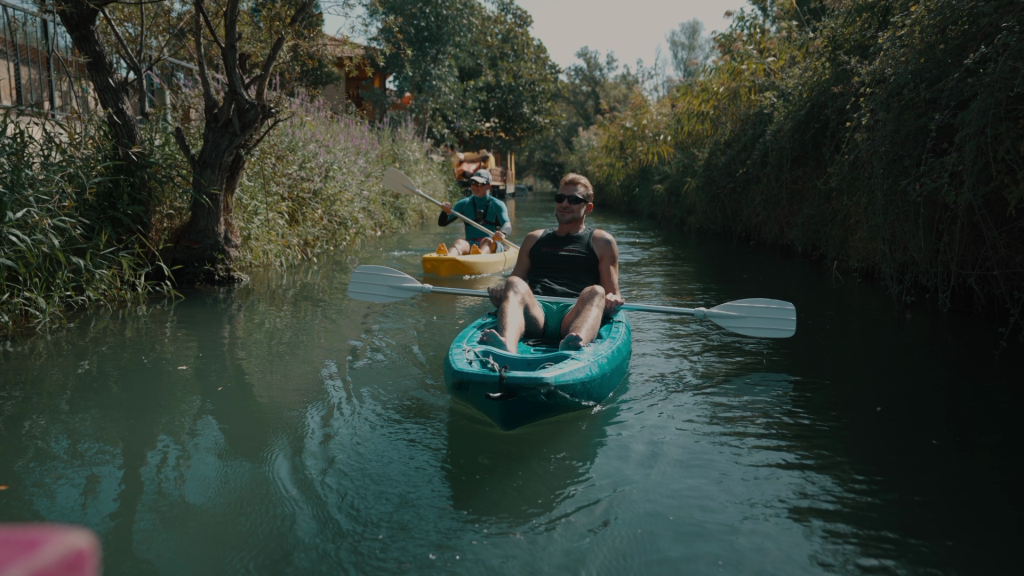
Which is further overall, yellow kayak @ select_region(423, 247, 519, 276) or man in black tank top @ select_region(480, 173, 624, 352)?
yellow kayak @ select_region(423, 247, 519, 276)

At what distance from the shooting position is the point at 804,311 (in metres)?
6.70

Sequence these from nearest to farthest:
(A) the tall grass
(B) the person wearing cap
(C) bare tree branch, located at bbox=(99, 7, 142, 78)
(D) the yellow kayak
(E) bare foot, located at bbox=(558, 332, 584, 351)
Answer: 1. (E) bare foot, located at bbox=(558, 332, 584, 351)
2. (C) bare tree branch, located at bbox=(99, 7, 142, 78)
3. (D) the yellow kayak
4. (A) the tall grass
5. (B) the person wearing cap

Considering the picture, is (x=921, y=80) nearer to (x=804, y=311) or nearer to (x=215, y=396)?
(x=804, y=311)

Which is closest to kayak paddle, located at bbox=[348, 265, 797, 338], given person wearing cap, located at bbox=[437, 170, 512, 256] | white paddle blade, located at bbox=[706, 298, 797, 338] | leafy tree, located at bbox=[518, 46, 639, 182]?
white paddle blade, located at bbox=[706, 298, 797, 338]

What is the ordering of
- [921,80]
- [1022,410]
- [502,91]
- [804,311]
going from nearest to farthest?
[1022,410] < [921,80] < [804,311] < [502,91]

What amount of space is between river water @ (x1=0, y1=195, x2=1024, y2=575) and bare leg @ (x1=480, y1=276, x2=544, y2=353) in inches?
17.4

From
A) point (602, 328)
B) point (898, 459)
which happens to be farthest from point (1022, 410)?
point (602, 328)

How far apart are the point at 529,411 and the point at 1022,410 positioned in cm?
278

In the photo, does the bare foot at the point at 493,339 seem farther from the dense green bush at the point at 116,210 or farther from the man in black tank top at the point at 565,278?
the dense green bush at the point at 116,210

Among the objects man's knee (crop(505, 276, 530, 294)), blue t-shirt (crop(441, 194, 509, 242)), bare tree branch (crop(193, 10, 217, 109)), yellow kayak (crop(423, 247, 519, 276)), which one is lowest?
yellow kayak (crop(423, 247, 519, 276))

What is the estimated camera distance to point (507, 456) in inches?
134

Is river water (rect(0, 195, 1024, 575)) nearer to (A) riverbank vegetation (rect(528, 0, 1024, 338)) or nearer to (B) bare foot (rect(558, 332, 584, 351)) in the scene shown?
(B) bare foot (rect(558, 332, 584, 351))

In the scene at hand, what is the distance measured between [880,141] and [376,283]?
398 centimetres

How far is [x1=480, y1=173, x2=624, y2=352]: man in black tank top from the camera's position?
14.0 feet
